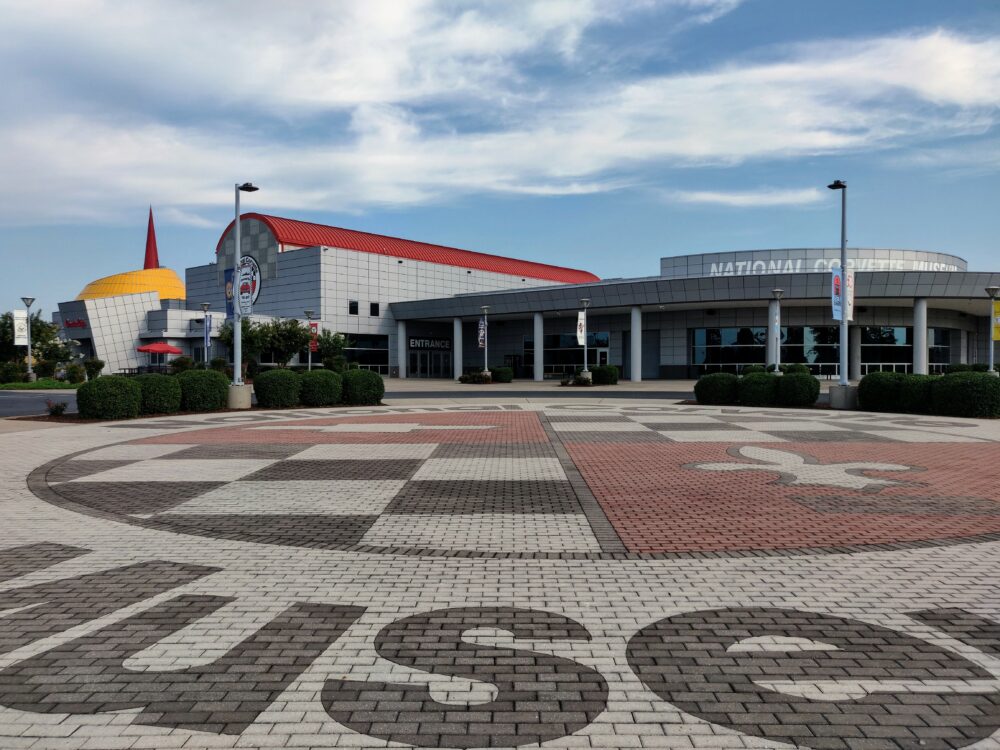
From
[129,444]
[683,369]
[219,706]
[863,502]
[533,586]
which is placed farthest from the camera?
[683,369]

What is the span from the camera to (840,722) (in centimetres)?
364

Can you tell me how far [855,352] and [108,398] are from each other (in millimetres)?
49553

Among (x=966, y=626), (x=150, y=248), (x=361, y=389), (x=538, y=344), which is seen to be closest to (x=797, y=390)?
(x=361, y=389)

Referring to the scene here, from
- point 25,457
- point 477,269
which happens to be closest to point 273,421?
point 25,457

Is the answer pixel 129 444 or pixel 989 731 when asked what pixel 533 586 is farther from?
pixel 129 444

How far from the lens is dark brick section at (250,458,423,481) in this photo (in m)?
11.4

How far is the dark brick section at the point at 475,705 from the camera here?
141 inches

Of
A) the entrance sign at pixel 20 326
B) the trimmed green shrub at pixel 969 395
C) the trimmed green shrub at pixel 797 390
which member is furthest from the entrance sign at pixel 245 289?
the trimmed green shrub at pixel 969 395

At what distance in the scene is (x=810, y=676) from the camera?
4160 millimetres

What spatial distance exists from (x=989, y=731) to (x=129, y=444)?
16.0m

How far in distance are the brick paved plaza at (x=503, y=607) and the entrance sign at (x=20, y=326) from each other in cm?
2845

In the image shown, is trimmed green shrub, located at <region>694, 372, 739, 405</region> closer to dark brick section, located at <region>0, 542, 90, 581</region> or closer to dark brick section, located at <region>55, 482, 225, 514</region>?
dark brick section, located at <region>55, 482, 225, 514</region>

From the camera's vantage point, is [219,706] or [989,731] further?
[219,706]

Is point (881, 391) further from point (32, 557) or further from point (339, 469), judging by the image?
point (32, 557)
